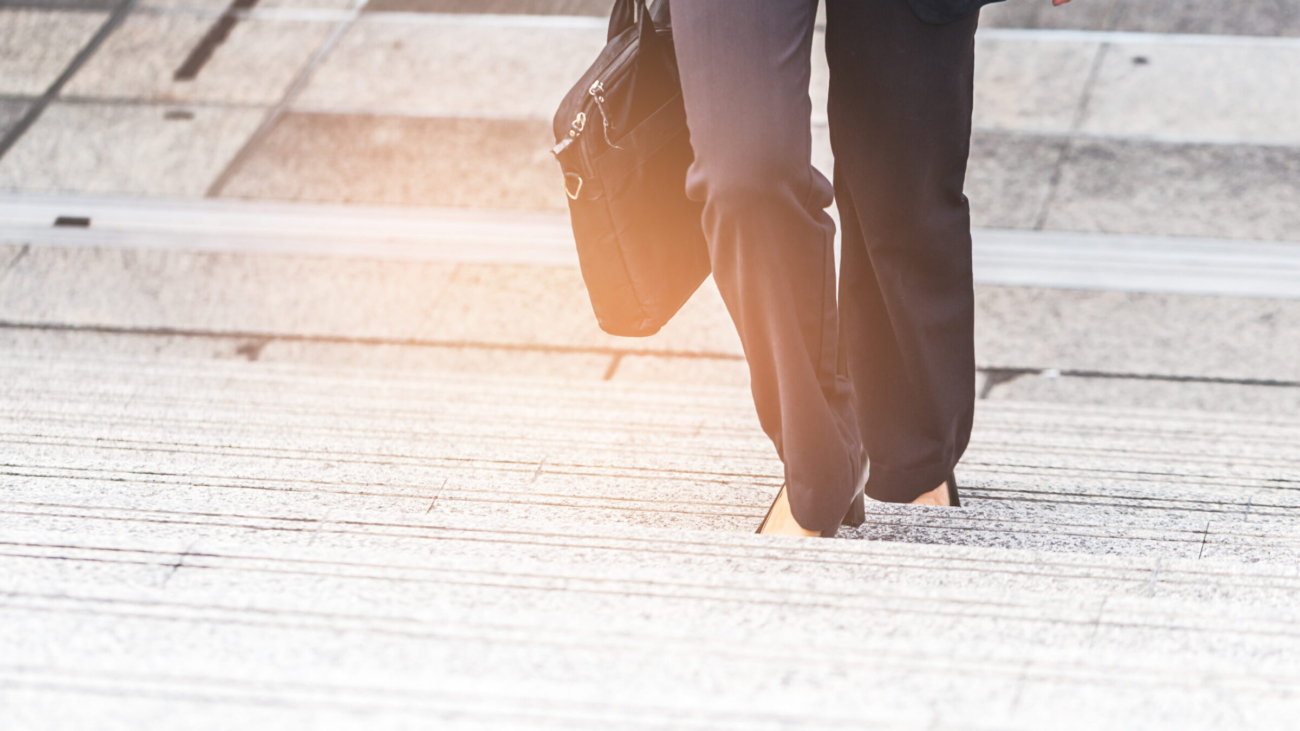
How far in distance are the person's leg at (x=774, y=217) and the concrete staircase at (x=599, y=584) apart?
18cm

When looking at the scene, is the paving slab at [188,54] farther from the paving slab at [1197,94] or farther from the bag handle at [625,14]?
the bag handle at [625,14]

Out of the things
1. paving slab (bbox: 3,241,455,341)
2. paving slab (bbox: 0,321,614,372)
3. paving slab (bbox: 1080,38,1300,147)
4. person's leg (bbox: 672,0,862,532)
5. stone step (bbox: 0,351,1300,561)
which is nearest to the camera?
person's leg (bbox: 672,0,862,532)

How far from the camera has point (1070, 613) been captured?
4.26 feet

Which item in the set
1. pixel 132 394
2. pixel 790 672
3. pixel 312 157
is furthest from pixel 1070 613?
pixel 312 157

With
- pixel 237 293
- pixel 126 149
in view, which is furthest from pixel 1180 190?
pixel 126 149

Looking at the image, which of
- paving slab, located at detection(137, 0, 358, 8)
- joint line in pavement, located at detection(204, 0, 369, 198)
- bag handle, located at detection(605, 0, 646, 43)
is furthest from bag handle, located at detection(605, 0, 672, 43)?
paving slab, located at detection(137, 0, 358, 8)

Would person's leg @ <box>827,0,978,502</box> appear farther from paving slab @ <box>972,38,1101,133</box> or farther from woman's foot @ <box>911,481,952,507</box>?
paving slab @ <box>972,38,1101,133</box>

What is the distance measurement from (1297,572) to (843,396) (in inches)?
25.6

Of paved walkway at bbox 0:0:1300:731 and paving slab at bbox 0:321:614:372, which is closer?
paved walkway at bbox 0:0:1300:731

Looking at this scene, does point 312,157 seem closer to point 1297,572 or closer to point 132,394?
point 132,394

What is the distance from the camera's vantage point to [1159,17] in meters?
5.26

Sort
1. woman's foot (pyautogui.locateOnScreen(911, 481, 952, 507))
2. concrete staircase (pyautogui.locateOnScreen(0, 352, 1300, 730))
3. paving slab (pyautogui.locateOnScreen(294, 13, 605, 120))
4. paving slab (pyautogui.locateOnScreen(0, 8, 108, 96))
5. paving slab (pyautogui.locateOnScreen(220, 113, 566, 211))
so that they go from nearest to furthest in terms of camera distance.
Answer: concrete staircase (pyautogui.locateOnScreen(0, 352, 1300, 730)) → woman's foot (pyautogui.locateOnScreen(911, 481, 952, 507)) → paving slab (pyautogui.locateOnScreen(220, 113, 566, 211)) → paving slab (pyautogui.locateOnScreen(294, 13, 605, 120)) → paving slab (pyautogui.locateOnScreen(0, 8, 108, 96))

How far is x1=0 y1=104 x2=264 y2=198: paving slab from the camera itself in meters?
4.31

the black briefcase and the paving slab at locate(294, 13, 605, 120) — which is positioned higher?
the black briefcase
